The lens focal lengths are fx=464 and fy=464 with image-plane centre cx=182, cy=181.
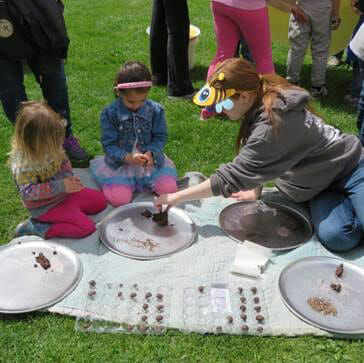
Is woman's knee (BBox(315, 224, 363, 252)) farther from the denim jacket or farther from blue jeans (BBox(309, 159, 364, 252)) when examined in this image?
the denim jacket

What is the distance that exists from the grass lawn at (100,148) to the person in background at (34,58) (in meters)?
0.49

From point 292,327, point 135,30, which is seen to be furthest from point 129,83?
point 135,30

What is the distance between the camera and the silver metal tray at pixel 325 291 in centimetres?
243

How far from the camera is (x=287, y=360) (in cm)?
226

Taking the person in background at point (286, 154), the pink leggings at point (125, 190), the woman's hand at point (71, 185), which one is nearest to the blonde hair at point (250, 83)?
the person in background at point (286, 154)

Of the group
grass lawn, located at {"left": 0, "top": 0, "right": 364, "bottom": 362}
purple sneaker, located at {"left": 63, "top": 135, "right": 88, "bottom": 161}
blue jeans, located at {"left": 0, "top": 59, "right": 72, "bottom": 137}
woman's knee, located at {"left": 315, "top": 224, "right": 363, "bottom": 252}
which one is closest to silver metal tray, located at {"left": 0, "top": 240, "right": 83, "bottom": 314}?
grass lawn, located at {"left": 0, "top": 0, "right": 364, "bottom": 362}

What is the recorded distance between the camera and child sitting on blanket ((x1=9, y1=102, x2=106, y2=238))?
280 cm

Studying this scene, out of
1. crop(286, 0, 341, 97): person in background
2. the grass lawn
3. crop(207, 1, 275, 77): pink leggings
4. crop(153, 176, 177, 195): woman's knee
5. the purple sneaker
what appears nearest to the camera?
the grass lawn

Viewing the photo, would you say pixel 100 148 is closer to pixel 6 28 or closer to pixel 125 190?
pixel 125 190

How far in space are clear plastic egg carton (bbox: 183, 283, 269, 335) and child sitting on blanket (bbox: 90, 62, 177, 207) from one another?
1030 mm

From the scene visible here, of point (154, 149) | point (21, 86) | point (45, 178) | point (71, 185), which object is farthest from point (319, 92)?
point (45, 178)

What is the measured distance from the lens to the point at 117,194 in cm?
336

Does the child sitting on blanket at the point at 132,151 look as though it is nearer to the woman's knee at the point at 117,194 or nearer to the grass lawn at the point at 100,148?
the woman's knee at the point at 117,194

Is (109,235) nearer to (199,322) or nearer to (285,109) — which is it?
(199,322)
